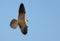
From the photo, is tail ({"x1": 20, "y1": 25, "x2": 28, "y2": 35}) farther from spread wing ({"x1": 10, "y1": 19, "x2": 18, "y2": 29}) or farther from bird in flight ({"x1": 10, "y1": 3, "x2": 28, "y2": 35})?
spread wing ({"x1": 10, "y1": 19, "x2": 18, "y2": 29})

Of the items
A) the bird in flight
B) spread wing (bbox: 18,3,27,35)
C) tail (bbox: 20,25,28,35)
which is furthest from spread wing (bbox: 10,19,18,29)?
tail (bbox: 20,25,28,35)

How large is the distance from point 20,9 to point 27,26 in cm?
123

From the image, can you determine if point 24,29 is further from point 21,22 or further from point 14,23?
point 14,23

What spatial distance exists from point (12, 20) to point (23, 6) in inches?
63.7

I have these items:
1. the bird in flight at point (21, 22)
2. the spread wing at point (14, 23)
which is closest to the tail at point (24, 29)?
the bird in flight at point (21, 22)

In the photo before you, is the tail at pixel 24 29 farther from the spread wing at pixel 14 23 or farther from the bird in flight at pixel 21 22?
the spread wing at pixel 14 23

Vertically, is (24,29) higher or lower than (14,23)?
lower

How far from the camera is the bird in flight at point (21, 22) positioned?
40094mm

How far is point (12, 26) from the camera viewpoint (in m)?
40.8

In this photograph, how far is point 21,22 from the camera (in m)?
40.6

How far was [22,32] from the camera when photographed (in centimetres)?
4053

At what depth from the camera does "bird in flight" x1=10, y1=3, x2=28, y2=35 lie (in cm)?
4009

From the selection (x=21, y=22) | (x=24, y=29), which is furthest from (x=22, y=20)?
(x=24, y=29)

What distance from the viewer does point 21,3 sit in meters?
40.2
